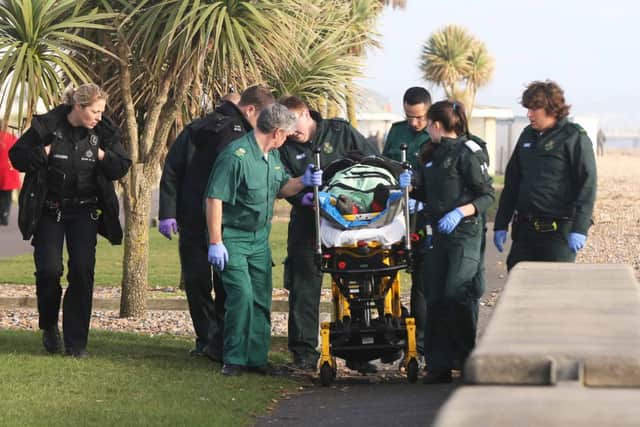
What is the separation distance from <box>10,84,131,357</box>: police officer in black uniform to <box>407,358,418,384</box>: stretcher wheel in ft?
6.99

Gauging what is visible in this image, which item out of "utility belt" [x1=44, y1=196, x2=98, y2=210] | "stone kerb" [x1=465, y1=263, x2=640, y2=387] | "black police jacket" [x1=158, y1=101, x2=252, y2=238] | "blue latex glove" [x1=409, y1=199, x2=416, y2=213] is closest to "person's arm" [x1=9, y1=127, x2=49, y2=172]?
"utility belt" [x1=44, y1=196, x2=98, y2=210]

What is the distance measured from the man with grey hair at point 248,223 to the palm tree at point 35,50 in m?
2.41

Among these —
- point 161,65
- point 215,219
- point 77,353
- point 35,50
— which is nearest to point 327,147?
point 215,219

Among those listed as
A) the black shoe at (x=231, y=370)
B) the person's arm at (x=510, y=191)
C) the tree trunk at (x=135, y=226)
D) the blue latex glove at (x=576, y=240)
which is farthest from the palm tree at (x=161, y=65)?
the blue latex glove at (x=576, y=240)

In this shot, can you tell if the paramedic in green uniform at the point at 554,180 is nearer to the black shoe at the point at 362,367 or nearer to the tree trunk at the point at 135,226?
the black shoe at the point at 362,367

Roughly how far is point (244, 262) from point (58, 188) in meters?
1.30

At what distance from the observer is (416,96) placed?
33.1 ft

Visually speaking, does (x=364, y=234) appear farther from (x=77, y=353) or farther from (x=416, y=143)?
(x=77, y=353)

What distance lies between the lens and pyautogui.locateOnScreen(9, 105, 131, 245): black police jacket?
9.11 m

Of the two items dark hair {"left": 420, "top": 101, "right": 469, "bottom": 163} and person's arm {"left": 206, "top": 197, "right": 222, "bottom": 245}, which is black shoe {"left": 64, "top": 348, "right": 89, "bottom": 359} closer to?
person's arm {"left": 206, "top": 197, "right": 222, "bottom": 245}

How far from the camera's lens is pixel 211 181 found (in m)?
8.87

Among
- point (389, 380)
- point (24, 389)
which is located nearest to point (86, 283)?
point (24, 389)

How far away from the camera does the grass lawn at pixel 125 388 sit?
7.42 m

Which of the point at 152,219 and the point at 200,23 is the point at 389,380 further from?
the point at 152,219
